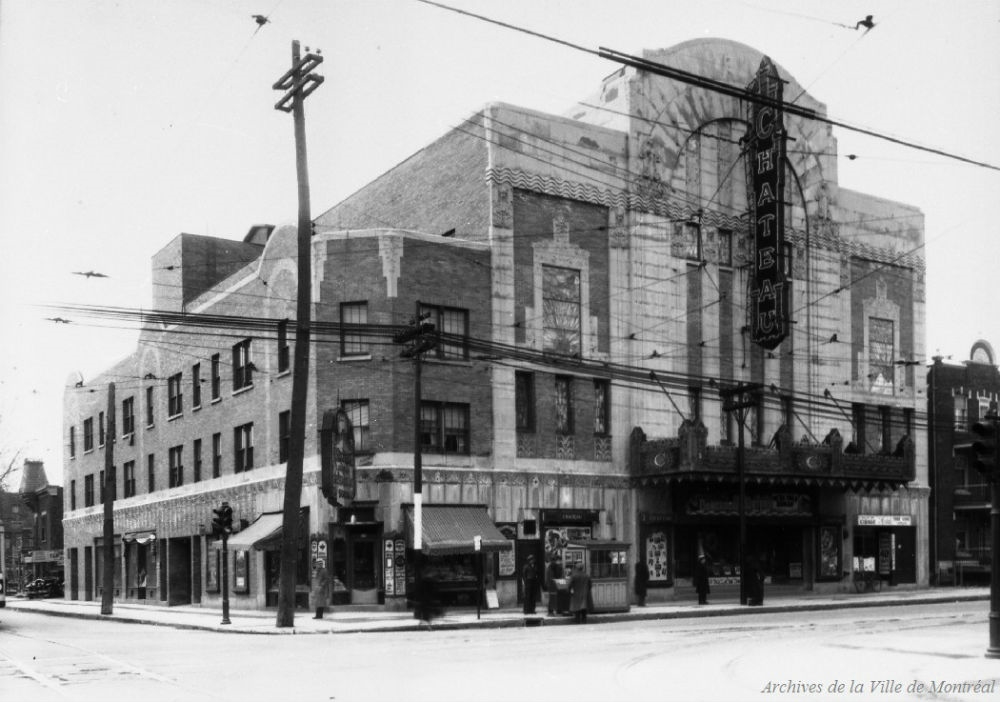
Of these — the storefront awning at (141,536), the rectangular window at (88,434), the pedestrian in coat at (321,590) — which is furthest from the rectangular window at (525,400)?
the rectangular window at (88,434)

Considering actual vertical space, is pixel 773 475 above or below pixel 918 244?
below

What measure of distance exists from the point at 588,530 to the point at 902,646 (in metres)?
18.3

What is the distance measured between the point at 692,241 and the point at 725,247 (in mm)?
1654

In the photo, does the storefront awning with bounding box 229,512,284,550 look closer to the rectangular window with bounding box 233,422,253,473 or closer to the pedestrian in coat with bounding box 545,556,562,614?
the rectangular window with bounding box 233,422,253,473

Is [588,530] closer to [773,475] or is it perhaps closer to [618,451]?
[618,451]

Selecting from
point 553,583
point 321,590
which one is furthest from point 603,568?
point 321,590

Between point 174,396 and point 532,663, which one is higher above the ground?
point 174,396

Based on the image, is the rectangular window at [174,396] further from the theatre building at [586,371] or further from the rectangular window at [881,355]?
the rectangular window at [881,355]

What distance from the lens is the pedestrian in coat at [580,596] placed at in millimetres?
30797

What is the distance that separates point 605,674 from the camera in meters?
17.1

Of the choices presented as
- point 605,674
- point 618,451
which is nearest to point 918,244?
point 618,451

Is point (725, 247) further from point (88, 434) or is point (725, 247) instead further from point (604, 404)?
point (88, 434)

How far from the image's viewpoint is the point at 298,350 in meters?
30.1

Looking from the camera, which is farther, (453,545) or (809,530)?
(809,530)
